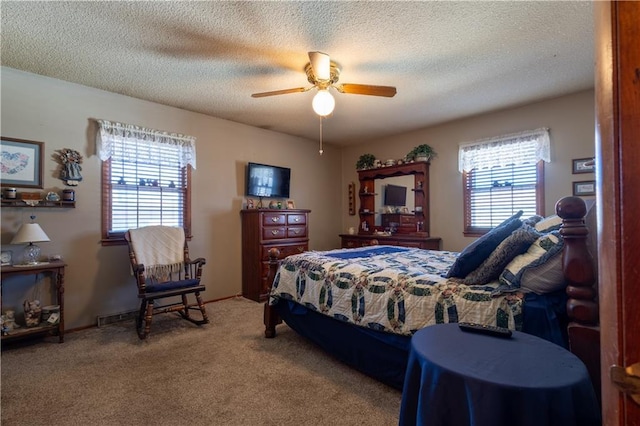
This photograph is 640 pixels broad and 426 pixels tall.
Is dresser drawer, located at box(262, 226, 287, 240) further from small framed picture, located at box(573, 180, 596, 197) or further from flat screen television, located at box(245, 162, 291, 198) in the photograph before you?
small framed picture, located at box(573, 180, 596, 197)

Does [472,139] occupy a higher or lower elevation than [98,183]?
higher

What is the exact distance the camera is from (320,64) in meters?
2.36

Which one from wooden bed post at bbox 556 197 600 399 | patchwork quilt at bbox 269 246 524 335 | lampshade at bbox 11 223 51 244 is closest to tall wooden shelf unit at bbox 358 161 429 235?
patchwork quilt at bbox 269 246 524 335

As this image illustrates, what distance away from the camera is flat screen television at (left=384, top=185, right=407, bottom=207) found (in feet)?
16.0

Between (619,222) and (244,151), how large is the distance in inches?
173

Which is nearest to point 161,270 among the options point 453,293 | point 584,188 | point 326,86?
point 326,86

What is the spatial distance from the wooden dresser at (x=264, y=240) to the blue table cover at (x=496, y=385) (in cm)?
304

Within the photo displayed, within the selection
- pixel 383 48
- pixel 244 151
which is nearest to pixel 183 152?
pixel 244 151

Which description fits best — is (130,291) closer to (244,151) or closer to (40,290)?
(40,290)

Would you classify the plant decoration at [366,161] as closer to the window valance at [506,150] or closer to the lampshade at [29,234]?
the window valance at [506,150]

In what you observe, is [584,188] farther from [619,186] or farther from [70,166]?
[70,166]

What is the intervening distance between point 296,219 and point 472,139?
2.68 metres

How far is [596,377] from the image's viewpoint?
3.95 ft

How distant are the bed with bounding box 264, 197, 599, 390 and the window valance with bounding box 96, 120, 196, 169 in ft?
7.05
